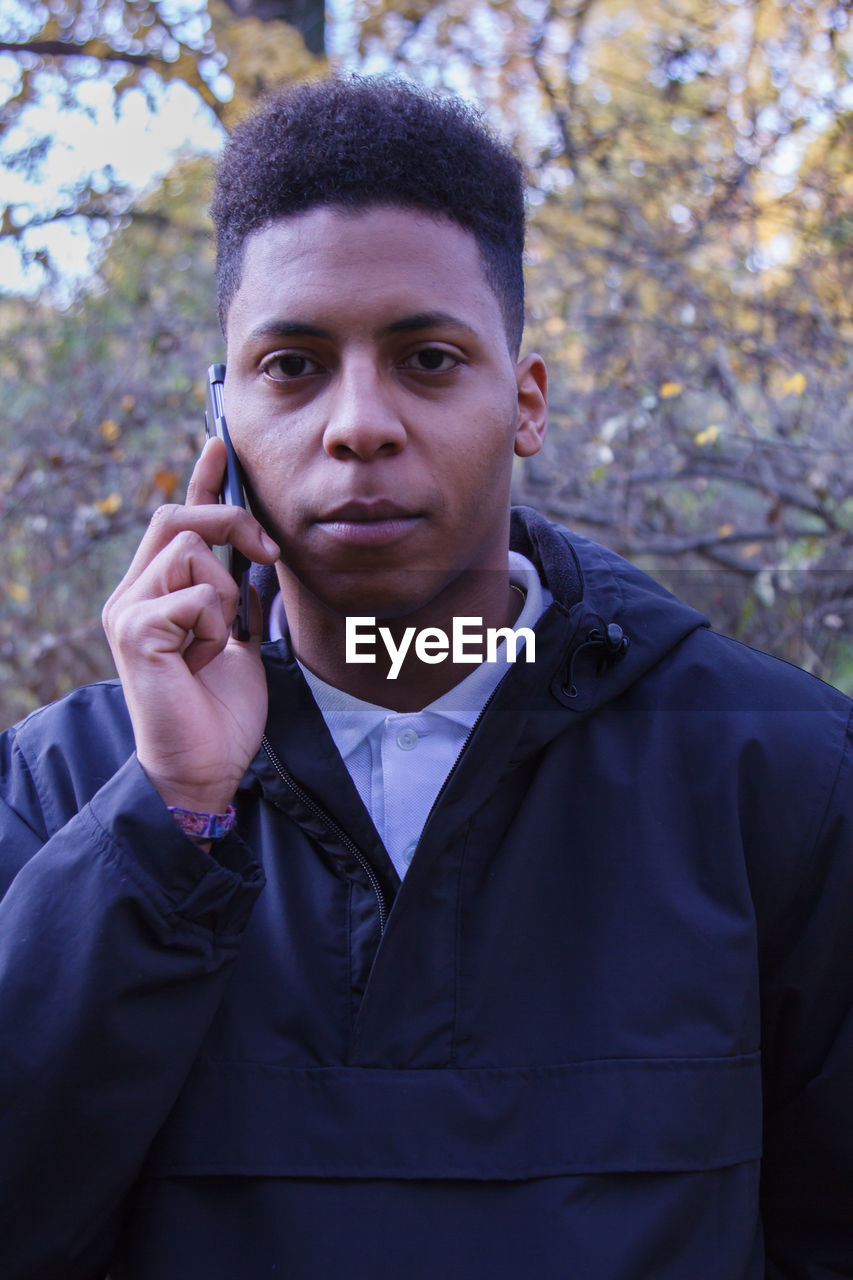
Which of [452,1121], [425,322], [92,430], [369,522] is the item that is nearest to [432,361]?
[425,322]

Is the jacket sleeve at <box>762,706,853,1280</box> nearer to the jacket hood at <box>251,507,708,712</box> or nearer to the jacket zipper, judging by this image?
the jacket hood at <box>251,507,708,712</box>

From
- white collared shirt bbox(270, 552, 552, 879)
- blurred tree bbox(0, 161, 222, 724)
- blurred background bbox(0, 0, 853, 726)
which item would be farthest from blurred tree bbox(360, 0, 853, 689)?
white collared shirt bbox(270, 552, 552, 879)

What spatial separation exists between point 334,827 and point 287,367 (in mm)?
759

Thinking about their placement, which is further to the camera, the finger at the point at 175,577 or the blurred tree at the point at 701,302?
the blurred tree at the point at 701,302

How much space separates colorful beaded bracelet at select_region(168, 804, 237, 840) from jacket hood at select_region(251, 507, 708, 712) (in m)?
0.57

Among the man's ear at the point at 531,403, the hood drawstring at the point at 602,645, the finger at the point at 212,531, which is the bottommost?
the hood drawstring at the point at 602,645

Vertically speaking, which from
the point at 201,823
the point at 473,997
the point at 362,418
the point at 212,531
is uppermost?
the point at 362,418

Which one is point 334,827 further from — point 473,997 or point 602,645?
point 602,645

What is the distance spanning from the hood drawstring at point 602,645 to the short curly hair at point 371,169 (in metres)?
0.56

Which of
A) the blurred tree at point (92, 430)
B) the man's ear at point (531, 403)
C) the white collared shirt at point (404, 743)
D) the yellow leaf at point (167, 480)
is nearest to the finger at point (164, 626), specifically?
the white collared shirt at point (404, 743)

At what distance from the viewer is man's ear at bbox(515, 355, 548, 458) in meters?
2.18

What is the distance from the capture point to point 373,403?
5.92 ft

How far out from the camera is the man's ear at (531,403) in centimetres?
218

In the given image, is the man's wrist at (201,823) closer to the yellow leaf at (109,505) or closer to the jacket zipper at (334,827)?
the jacket zipper at (334,827)
